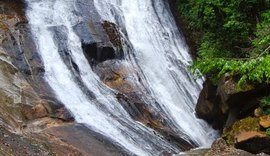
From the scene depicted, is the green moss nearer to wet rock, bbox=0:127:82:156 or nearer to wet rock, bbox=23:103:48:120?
wet rock, bbox=0:127:82:156

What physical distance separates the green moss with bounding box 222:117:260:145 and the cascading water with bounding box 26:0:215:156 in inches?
76.3

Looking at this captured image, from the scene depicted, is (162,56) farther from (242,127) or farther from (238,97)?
(242,127)

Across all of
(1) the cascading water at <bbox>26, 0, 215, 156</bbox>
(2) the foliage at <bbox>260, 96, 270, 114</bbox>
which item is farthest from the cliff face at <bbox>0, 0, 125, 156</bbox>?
(2) the foliage at <bbox>260, 96, 270, 114</bbox>

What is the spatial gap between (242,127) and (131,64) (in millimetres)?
7773

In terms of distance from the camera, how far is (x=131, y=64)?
60.7ft

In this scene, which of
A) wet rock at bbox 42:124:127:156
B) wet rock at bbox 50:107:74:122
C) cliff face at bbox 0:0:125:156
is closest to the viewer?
cliff face at bbox 0:0:125:156

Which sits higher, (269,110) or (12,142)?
(12,142)

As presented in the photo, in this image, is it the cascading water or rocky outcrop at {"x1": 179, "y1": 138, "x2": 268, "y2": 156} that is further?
the cascading water

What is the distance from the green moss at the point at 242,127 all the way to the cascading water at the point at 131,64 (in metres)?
1.94

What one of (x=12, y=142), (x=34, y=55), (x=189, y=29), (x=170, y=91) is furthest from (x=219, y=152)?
(x=189, y=29)

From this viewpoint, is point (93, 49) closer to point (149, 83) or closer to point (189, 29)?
point (149, 83)

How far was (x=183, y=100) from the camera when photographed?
17.7m

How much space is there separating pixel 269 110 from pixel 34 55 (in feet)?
28.8

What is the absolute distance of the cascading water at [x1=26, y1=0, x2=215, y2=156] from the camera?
13570 mm
